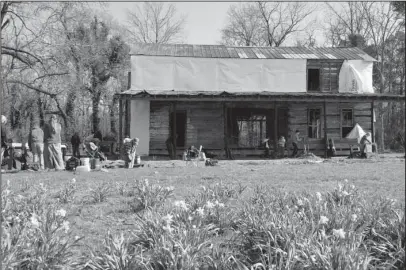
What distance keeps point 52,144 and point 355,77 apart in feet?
61.3

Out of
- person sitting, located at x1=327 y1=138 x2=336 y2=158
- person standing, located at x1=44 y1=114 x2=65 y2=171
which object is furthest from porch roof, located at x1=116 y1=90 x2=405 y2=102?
person standing, located at x1=44 y1=114 x2=65 y2=171

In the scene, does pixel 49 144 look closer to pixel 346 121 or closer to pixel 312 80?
pixel 346 121

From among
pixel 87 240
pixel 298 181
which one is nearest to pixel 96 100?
pixel 298 181

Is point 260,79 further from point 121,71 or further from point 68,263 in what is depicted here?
point 68,263

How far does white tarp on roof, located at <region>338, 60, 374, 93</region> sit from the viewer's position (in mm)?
25047

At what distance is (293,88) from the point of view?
992 inches

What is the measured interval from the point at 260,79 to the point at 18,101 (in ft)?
52.3

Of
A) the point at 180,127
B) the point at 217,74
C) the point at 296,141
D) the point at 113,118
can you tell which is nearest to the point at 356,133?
the point at 296,141

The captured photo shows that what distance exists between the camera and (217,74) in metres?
24.7

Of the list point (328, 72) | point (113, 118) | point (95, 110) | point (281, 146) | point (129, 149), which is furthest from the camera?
point (113, 118)

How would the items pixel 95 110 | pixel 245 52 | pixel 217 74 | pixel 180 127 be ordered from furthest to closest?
pixel 95 110
pixel 245 52
pixel 180 127
pixel 217 74

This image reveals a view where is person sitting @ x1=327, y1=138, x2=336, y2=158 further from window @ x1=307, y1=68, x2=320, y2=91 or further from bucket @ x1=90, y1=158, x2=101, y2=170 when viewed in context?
bucket @ x1=90, y1=158, x2=101, y2=170

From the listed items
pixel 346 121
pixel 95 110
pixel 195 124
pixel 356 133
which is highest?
pixel 95 110

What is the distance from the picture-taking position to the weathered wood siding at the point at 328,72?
25805 millimetres
